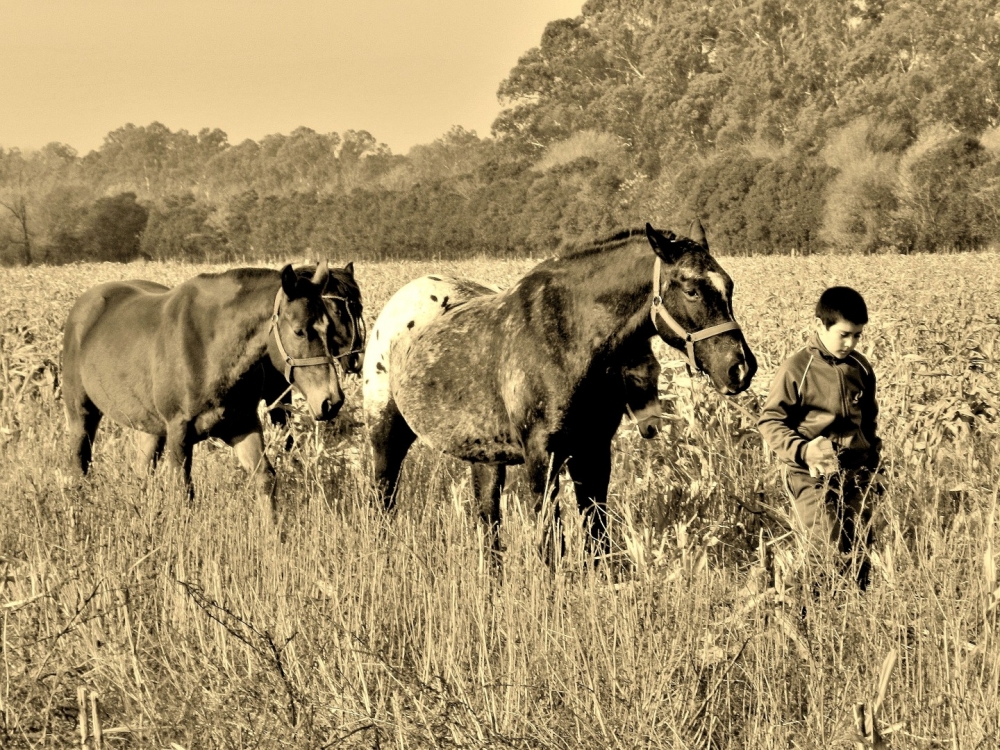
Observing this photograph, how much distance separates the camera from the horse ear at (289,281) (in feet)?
20.6

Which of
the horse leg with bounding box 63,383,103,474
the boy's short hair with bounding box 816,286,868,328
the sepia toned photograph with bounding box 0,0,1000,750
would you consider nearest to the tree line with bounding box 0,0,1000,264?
the sepia toned photograph with bounding box 0,0,1000,750

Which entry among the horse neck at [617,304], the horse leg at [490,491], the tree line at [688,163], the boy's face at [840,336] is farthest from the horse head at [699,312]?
the tree line at [688,163]

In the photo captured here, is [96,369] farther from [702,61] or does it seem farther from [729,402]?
[702,61]

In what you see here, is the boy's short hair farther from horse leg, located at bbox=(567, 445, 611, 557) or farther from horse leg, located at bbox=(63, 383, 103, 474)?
horse leg, located at bbox=(63, 383, 103, 474)

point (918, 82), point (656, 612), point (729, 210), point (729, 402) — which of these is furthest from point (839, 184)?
point (656, 612)

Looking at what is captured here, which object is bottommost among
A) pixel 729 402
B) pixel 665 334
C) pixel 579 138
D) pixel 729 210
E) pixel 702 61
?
pixel 729 402

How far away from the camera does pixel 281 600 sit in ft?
14.5

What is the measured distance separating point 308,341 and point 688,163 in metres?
51.9

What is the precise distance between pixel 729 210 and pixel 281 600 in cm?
4396

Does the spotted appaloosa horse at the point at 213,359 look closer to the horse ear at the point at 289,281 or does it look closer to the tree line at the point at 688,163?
the horse ear at the point at 289,281

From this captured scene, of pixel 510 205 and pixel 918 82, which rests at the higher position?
pixel 918 82

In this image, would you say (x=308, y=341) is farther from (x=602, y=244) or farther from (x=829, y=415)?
(x=829, y=415)

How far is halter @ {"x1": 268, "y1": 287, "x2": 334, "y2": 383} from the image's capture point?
6.46 metres

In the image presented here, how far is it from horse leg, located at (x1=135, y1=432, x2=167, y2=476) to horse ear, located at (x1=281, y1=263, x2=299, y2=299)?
1695mm
